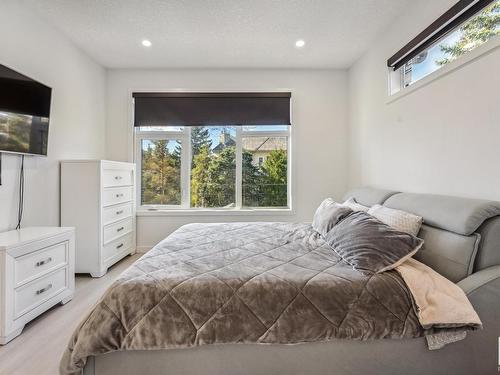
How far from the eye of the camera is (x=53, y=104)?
9.12 ft

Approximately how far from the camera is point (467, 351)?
123 cm

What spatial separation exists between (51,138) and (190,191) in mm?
1776

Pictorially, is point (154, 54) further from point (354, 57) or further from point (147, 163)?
point (354, 57)

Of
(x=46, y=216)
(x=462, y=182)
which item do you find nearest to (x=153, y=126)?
(x=46, y=216)

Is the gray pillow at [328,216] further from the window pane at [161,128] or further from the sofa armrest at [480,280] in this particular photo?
the window pane at [161,128]

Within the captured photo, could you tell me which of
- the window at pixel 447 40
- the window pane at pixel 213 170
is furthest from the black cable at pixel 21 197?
the window at pixel 447 40

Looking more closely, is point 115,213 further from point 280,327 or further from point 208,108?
point 280,327

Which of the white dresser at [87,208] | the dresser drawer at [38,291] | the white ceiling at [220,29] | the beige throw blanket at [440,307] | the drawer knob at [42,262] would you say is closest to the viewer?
the beige throw blanket at [440,307]

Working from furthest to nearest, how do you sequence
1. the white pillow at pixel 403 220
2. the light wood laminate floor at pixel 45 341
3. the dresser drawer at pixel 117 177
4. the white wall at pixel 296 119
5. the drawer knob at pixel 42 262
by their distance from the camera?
1. the white wall at pixel 296 119
2. the dresser drawer at pixel 117 177
3. the drawer knob at pixel 42 262
4. the white pillow at pixel 403 220
5. the light wood laminate floor at pixel 45 341

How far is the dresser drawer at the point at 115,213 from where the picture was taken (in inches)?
118

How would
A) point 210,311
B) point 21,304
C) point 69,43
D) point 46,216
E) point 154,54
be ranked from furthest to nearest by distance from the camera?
point 154,54 < point 69,43 < point 46,216 < point 21,304 < point 210,311

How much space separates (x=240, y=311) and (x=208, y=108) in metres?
3.13

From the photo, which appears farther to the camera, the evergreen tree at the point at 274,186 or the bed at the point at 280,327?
the evergreen tree at the point at 274,186

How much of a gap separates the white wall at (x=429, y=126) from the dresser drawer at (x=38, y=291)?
10.4 feet
